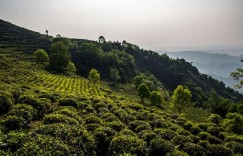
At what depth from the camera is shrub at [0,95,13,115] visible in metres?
24.2

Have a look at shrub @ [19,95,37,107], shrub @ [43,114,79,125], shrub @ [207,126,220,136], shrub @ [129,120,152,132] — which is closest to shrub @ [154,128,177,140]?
shrub @ [129,120,152,132]

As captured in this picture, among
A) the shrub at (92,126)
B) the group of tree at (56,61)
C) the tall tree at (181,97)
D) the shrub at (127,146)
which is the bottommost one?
the tall tree at (181,97)

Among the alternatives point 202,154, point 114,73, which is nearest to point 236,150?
point 202,154

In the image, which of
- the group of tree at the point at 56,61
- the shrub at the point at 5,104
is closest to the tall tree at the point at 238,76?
the shrub at the point at 5,104

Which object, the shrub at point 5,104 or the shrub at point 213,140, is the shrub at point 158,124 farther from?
the shrub at point 5,104

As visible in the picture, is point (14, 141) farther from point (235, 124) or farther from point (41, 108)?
point (235, 124)

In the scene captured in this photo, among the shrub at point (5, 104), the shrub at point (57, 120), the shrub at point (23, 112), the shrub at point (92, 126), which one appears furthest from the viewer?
the shrub at point (5, 104)

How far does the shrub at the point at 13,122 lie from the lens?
19.1 m

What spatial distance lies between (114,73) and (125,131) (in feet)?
467

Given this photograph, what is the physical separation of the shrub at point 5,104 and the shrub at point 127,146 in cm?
1313

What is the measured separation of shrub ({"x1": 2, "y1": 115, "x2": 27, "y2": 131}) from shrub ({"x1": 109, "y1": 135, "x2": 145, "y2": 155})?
→ 27.7 ft

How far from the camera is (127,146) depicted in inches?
707

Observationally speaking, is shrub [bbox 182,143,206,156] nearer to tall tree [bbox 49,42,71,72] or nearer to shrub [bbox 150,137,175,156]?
shrub [bbox 150,137,175,156]

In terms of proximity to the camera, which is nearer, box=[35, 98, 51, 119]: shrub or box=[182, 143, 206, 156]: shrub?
box=[182, 143, 206, 156]: shrub
